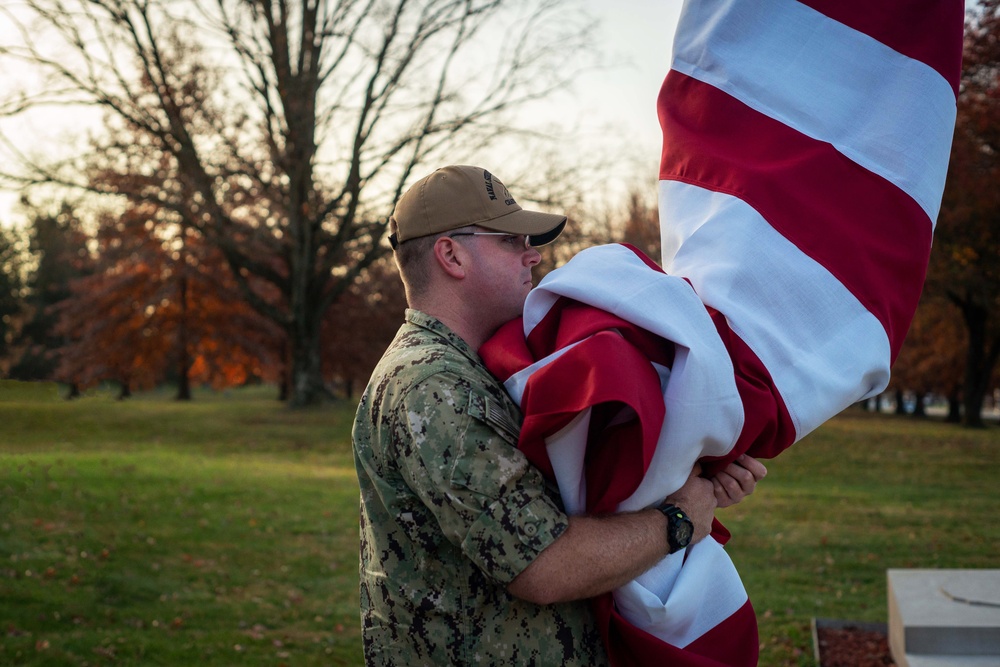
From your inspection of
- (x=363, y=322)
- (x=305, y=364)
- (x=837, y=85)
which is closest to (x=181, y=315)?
(x=363, y=322)

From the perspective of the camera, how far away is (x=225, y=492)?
12.2 m

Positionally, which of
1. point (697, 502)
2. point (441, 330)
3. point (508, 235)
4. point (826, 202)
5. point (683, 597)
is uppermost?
point (826, 202)

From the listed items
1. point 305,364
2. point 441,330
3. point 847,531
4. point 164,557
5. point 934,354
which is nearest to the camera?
point 441,330

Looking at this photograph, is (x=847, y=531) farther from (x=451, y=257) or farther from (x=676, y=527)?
(x=451, y=257)

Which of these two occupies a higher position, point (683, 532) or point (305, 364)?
point (305, 364)

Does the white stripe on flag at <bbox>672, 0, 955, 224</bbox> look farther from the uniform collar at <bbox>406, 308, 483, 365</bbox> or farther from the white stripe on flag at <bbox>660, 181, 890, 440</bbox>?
the uniform collar at <bbox>406, 308, 483, 365</bbox>

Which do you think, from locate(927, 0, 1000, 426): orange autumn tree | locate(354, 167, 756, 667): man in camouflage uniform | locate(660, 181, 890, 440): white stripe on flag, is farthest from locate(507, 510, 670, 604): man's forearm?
locate(927, 0, 1000, 426): orange autumn tree

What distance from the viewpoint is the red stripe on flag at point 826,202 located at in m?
2.63

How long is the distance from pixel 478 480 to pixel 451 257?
75cm

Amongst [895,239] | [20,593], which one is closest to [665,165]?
[895,239]

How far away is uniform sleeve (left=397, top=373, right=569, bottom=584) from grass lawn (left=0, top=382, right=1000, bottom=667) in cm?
335

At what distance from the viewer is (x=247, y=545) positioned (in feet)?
30.6

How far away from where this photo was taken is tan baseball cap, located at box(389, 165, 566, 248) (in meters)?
2.60

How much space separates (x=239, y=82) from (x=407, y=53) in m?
4.82
